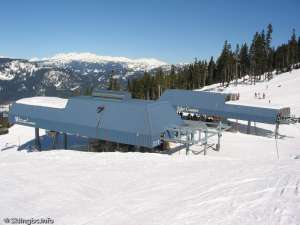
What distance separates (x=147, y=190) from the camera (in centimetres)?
1852

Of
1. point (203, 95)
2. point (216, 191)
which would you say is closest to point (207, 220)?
point (216, 191)

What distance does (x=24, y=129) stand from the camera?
5681 centimetres

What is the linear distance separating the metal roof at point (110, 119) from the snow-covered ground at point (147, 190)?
4.07 m

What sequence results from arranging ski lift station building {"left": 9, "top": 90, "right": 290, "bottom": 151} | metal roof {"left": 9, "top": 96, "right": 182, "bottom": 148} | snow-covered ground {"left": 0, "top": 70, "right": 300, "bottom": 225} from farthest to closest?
1. ski lift station building {"left": 9, "top": 90, "right": 290, "bottom": 151}
2. metal roof {"left": 9, "top": 96, "right": 182, "bottom": 148}
3. snow-covered ground {"left": 0, "top": 70, "right": 300, "bottom": 225}

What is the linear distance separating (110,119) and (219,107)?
19.9m

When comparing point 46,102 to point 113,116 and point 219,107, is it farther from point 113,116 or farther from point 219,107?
point 219,107

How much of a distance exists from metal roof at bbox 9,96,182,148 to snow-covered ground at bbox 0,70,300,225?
13.4 feet

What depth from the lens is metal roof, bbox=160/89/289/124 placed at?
42.9m

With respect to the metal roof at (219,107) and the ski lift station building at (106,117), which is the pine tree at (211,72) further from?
the ski lift station building at (106,117)

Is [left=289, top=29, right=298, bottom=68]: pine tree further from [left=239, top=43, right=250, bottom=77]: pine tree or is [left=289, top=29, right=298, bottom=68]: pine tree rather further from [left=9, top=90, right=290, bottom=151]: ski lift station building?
[left=9, top=90, right=290, bottom=151]: ski lift station building

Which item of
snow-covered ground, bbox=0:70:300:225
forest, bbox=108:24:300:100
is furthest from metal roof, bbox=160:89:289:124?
forest, bbox=108:24:300:100

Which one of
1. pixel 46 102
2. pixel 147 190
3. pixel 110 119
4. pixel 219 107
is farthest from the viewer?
pixel 219 107

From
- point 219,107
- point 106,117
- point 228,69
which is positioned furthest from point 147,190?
point 228,69

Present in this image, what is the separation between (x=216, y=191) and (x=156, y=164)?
27.1 feet
